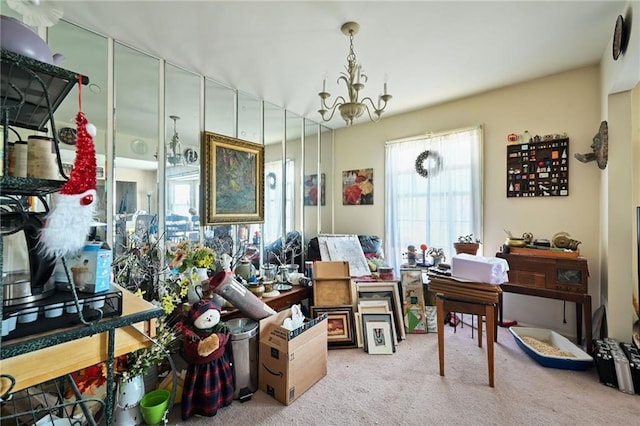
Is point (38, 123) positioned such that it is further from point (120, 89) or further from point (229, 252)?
point (229, 252)

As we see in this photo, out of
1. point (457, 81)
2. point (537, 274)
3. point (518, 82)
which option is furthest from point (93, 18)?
point (537, 274)

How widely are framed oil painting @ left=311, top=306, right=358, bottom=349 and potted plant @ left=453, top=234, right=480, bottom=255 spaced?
4.70 feet

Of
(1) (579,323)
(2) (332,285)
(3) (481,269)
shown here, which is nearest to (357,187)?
(2) (332,285)

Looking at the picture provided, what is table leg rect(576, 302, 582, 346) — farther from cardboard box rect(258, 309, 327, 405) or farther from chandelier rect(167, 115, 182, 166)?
chandelier rect(167, 115, 182, 166)

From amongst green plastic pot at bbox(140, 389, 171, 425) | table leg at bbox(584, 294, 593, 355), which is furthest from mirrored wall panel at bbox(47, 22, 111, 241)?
table leg at bbox(584, 294, 593, 355)

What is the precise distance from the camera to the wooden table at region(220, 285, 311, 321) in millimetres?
2188

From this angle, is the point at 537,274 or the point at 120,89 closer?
the point at 120,89

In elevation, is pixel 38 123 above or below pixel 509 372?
above

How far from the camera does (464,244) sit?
3.02m

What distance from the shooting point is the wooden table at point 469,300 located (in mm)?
1915

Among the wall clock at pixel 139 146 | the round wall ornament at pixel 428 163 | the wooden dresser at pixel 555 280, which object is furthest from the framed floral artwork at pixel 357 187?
the wall clock at pixel 139 146

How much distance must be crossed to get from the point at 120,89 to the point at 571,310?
4.71m

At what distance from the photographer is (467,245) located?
9.86 feet

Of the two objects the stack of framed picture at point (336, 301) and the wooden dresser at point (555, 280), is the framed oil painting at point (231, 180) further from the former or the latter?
the wooden dresser at point (555, 280)
